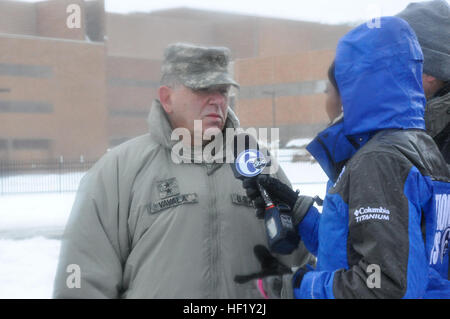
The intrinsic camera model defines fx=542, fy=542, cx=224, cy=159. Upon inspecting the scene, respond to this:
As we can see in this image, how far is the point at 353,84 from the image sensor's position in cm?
185

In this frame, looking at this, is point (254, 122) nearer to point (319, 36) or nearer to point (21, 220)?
point (319, 36)

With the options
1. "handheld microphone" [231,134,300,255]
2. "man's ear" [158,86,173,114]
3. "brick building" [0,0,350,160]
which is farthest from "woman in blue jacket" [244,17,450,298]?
"brick building" [0,0,350,160]

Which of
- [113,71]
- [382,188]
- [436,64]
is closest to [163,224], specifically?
[382,188]

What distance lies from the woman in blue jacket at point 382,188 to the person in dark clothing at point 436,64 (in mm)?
817

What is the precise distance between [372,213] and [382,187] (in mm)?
88

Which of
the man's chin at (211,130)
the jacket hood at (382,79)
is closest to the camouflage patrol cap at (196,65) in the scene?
the man's chin at (211,130)

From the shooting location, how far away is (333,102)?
206cm

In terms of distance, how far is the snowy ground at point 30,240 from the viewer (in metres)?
5.81

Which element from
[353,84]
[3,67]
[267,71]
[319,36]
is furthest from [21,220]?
[319,36]

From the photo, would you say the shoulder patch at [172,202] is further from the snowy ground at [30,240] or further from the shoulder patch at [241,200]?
the snowy ground at [30,240]

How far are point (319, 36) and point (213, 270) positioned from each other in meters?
58.6

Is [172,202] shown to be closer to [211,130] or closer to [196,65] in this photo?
[211,130]

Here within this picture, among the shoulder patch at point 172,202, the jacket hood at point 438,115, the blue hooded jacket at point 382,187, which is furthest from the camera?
the jacket hood at point 438,115

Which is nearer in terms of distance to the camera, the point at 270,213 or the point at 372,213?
the point at 372,213
